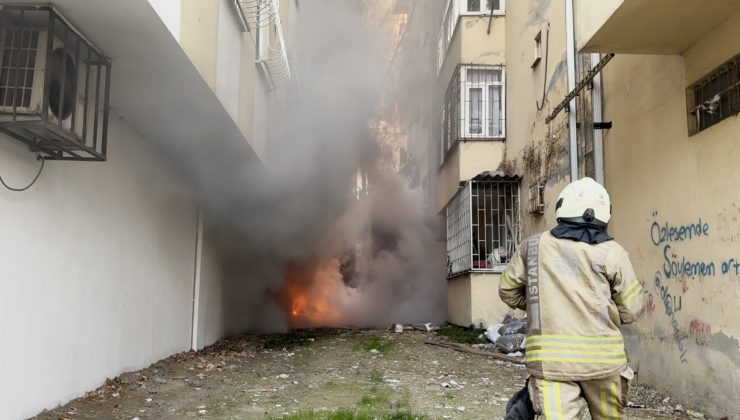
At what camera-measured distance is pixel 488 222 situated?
10.8 m

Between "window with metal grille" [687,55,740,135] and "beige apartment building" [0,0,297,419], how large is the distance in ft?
13.8

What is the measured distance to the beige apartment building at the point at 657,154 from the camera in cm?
439

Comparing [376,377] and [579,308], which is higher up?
[579,308]

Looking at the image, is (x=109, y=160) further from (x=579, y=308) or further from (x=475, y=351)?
(x=475, y=351)

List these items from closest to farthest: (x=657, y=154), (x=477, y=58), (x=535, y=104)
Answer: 1. (x=657, y=154)
2. (x=535, y=104)
3. (x=477, y=58)

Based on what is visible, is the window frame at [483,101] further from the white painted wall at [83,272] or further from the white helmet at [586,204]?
the white helmet at [586,204]

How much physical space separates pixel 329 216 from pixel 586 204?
12.5m

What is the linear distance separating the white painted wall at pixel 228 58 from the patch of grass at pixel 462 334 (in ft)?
16.7

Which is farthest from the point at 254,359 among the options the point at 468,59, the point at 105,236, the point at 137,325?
the point at 468,59

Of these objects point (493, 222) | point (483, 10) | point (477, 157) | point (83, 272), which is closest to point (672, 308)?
point (83, 272)

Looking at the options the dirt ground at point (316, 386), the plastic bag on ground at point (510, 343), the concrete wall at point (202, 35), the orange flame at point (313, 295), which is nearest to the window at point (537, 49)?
the plastic bag on ground at point (510, 343)

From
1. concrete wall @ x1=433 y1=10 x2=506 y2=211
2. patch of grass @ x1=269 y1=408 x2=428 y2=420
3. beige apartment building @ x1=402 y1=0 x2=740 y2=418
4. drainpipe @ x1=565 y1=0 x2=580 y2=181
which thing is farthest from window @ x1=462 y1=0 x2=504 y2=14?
patch of grass @ x1=269 y1=408 x2=428 y2=420

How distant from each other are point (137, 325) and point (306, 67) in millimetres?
7404

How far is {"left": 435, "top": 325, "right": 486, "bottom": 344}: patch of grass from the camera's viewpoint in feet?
29.7
